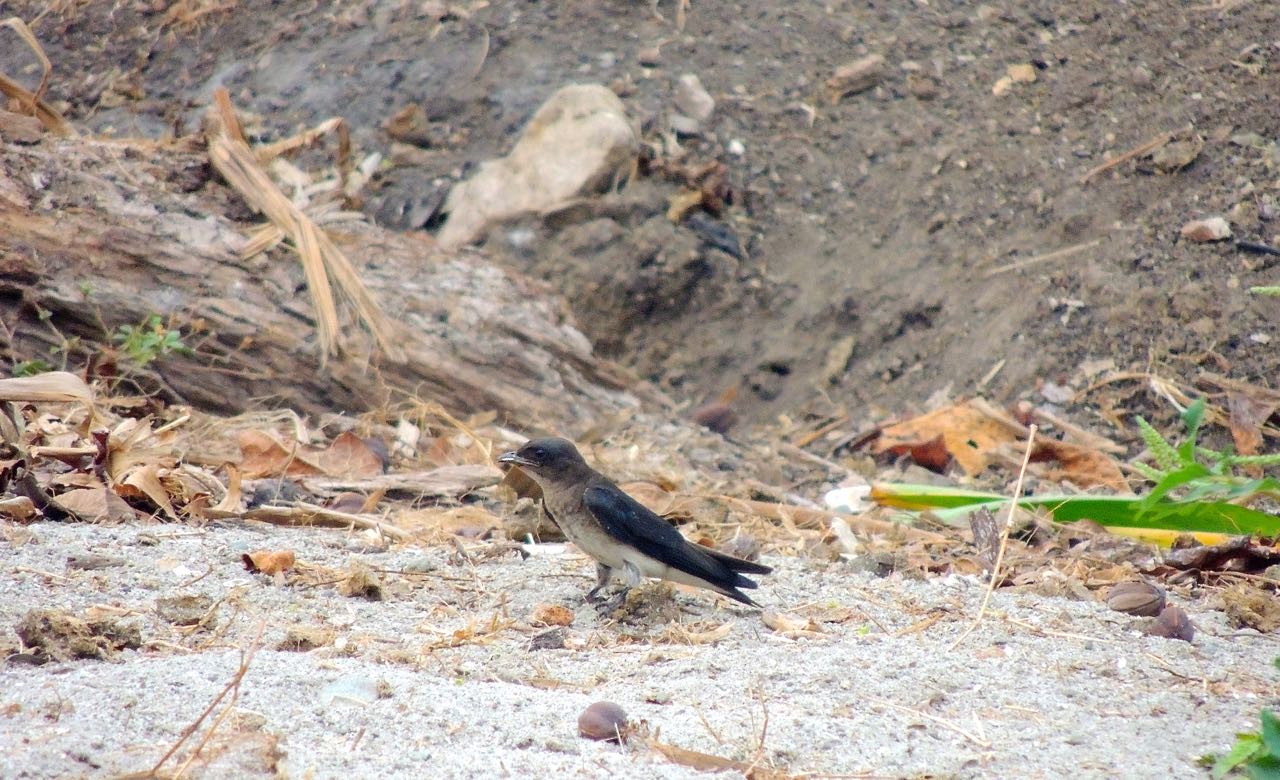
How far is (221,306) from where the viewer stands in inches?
249

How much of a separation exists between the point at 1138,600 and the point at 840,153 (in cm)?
575

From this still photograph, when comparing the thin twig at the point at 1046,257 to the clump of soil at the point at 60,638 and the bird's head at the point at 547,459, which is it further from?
the clump of soil at the point at 60,638

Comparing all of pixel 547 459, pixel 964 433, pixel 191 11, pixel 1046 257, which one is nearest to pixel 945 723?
pixel 547 459

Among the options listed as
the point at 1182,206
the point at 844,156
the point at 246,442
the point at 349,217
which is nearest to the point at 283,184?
the point at 349,217

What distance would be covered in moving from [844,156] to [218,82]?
15.6 ft

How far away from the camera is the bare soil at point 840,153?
25.1ft

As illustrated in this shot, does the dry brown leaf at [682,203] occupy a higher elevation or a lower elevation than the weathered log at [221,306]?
lower

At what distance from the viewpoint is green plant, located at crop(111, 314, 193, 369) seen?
5.93 meters

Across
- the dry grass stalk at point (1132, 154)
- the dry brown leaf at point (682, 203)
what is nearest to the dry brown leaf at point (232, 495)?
the dry brown leaf at point (682, 203)

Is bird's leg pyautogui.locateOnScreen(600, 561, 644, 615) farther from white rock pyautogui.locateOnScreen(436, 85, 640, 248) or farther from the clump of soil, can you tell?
white rock pyautogui.locateOnScreen(436, 85, 640, 248)

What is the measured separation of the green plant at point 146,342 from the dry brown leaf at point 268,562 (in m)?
2.14

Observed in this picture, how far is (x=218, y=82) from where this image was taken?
385 inches

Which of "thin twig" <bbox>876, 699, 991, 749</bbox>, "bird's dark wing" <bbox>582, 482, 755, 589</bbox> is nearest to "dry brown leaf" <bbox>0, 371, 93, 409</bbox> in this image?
"bird's dark wing" <bbox>582, 482, 755, 589</bbox>

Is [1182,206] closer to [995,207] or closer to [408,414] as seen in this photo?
[995,207]
